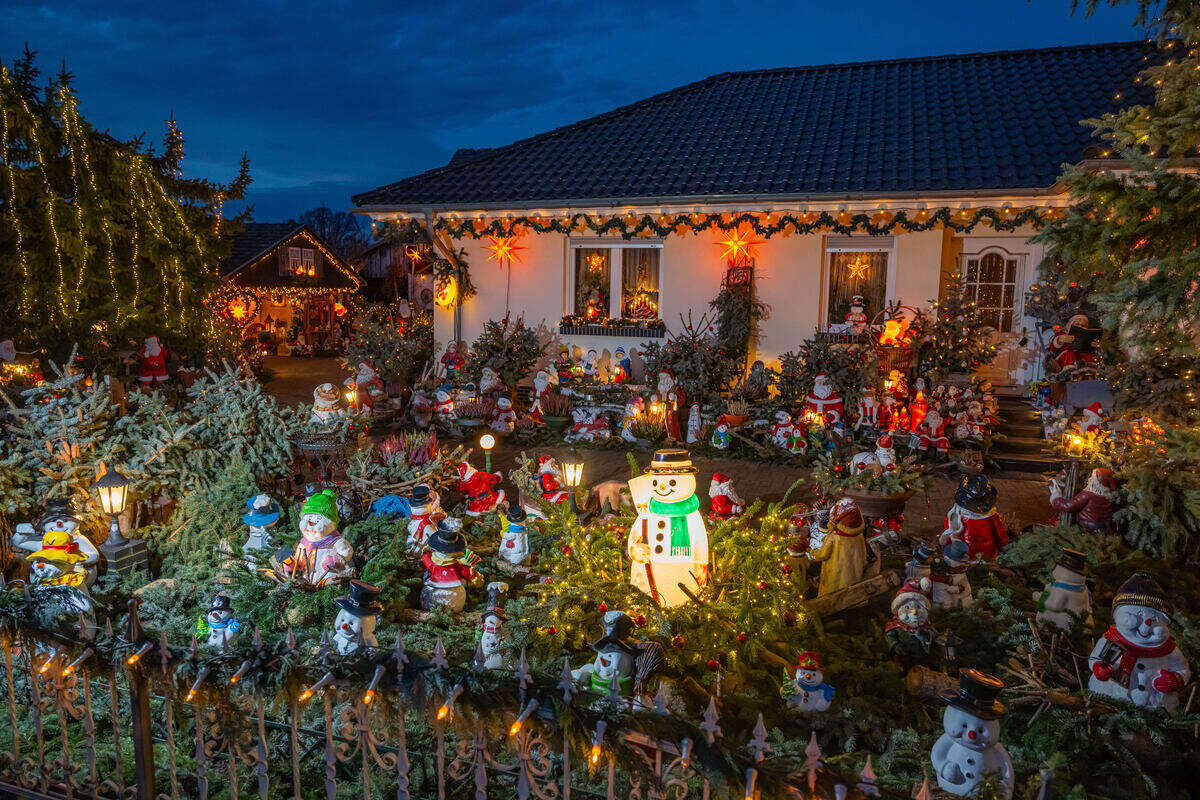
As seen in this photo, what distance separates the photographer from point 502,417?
423 inches

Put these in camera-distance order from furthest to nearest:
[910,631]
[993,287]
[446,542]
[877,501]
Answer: [993,287], [877,501], [446,542], [910,631]

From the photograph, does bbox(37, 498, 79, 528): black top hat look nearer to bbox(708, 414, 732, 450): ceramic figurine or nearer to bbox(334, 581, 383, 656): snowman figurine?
bbox(334, 581, 383, 656): snowman figurine

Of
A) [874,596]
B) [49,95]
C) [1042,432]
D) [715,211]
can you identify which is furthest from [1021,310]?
[49,95]

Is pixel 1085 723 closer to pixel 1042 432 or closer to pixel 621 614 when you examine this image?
pixel 621 614

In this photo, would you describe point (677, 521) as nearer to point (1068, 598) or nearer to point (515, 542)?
point (515, 542)

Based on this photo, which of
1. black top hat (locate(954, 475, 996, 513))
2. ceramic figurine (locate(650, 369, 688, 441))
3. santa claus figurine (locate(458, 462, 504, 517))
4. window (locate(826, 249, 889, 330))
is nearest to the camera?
black top hat (locate(954, 475, 996, 513))

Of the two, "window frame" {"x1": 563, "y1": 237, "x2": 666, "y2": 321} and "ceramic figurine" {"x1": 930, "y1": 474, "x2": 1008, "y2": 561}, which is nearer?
"ceramic figurine" {"x1": 930, "y1": 474, "x2": 1008, "y2": 561}

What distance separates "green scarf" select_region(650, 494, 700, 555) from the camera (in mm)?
4629

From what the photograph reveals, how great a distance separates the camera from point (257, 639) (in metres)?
2.85

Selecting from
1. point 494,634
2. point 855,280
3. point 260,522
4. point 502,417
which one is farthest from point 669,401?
point 494,634

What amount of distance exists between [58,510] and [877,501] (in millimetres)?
6583

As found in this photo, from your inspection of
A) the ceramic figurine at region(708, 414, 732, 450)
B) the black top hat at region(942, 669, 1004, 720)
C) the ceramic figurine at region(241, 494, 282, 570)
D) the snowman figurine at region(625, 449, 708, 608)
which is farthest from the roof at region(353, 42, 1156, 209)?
the black top hat at region(942, 669, 1004, 720)

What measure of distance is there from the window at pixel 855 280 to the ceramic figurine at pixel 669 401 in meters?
2.89

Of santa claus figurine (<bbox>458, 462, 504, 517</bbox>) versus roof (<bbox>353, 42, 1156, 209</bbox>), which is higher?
roof (<bbox>353, 42, 1156, 209</bbox>)
